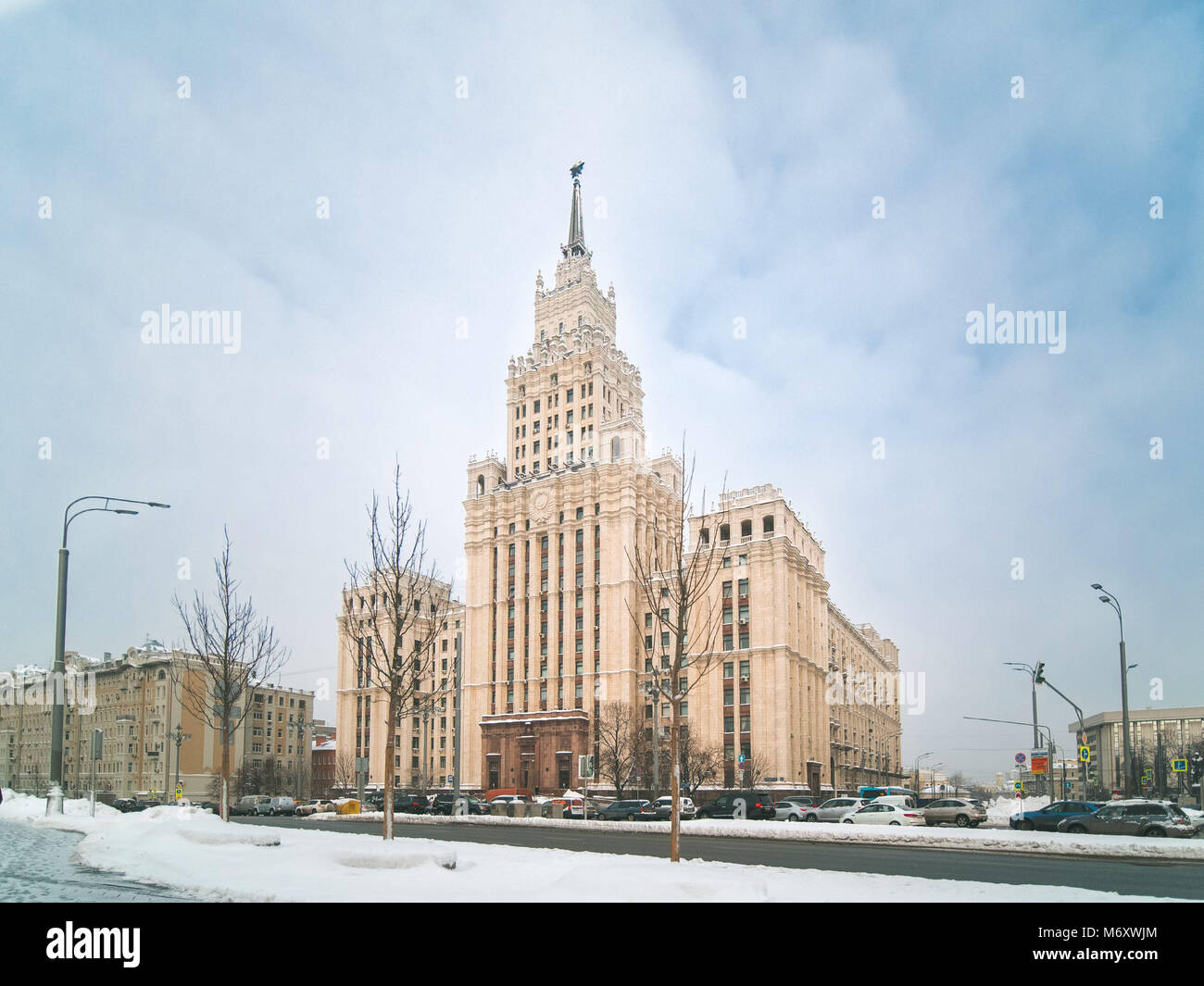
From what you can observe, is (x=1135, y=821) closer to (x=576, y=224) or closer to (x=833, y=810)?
(x=833, y=810)

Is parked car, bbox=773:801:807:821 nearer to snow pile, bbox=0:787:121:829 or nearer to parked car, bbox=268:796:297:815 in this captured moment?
snow pile, bbox=0:787:121:829

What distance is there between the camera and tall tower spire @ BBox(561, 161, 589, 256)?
114 meters

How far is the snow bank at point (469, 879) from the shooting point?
11.7m

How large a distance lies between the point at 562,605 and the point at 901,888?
80.4 metres

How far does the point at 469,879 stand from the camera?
13.5m

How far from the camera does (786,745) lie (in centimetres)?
7869

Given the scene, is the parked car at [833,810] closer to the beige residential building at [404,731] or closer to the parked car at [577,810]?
the parked car at [577,810]

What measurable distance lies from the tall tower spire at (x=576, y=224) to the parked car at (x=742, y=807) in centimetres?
8039

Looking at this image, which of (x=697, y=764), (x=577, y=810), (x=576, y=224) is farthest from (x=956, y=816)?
(x=576, y=224)

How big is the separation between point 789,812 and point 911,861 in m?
26.1

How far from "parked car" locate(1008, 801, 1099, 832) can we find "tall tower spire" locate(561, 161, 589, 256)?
292 ft

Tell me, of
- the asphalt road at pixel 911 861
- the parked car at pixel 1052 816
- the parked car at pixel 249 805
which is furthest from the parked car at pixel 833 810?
the parked car at pixel 249 805
